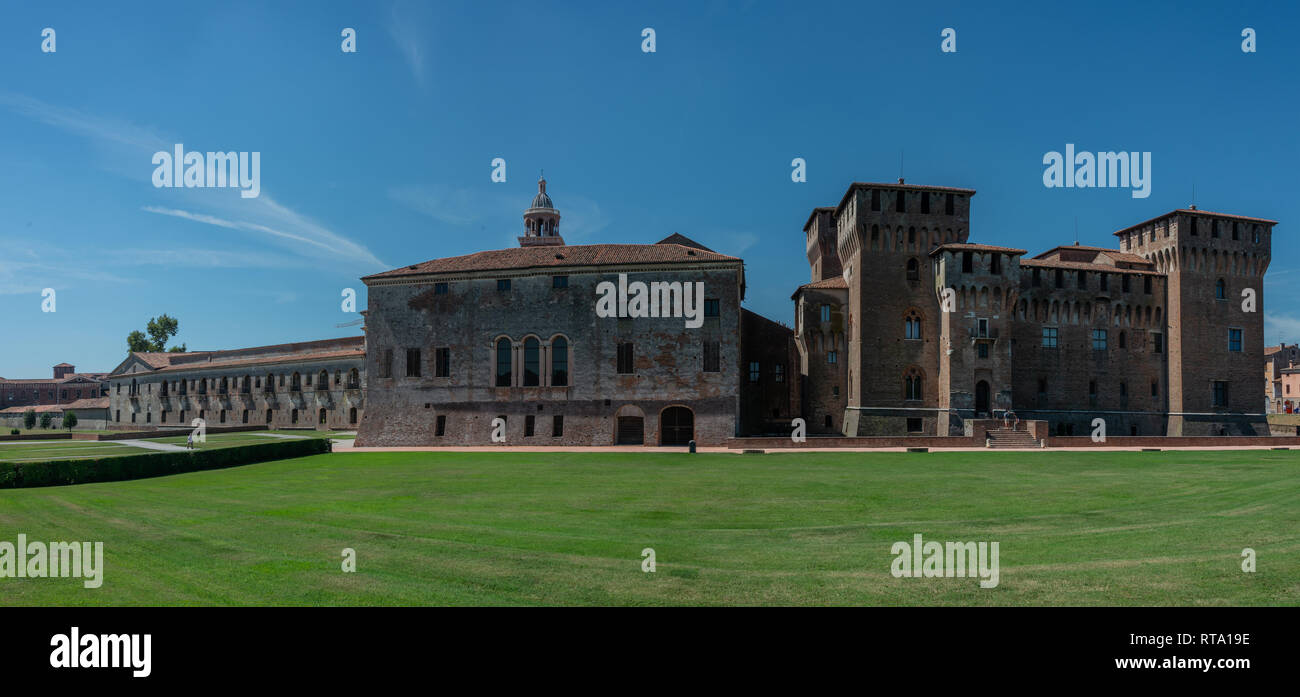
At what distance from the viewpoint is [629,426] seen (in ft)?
140

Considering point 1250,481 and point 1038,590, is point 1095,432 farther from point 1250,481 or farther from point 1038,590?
point 1038,590

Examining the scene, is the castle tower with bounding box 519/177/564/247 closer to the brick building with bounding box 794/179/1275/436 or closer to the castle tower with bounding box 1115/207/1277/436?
the brick building with bounding box 794/179/1275/436

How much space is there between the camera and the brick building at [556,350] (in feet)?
138

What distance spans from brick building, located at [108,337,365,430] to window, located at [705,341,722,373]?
3600 cm

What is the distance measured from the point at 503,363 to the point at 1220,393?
175ft

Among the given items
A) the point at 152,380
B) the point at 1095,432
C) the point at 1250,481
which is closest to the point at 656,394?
the point at 1250,481

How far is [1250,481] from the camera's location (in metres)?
21.0

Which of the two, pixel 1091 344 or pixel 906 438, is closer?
pixel 906 438

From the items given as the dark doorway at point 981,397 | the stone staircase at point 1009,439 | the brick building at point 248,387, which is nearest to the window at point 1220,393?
the dark doorway at point 981,397

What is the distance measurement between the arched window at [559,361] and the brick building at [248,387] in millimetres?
26564

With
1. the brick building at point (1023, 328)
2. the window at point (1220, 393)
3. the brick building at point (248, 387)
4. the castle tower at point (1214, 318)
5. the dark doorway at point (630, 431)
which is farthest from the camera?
the brick building at point (248, 387)

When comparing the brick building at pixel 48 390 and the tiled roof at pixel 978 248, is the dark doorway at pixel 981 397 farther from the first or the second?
the brick building at pixel 48 390
